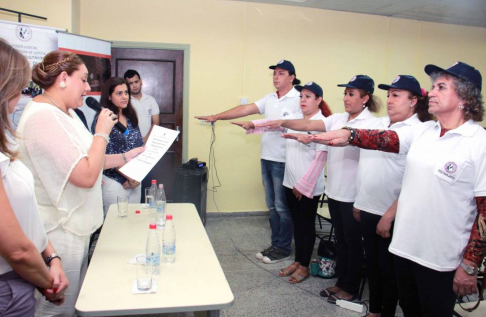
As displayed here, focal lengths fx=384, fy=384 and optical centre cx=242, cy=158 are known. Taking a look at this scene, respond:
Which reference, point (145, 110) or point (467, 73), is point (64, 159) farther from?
point (145, 110)

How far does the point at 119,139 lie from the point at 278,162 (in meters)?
1.55

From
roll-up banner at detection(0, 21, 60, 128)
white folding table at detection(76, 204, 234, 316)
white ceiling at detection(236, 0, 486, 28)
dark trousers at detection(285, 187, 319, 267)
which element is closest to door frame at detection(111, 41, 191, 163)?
roll-up banner at detection(0, 21, 60, 128)

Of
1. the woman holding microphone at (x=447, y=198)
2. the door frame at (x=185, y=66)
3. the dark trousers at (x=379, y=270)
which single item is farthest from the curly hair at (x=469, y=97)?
the door frame at (x=185, y=66)

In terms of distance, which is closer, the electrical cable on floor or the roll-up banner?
the roll-up banner

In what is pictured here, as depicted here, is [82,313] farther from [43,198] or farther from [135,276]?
[43,198]

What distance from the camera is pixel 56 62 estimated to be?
1.71 meters

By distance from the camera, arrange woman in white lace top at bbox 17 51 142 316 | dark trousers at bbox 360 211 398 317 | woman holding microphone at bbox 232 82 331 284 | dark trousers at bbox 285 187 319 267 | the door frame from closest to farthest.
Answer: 1. woman in white lace top at bbox 17 51 142 316
2. dark trousers at bbox 360 211 398 317
3. woman holding microphone at bbox 232 82 331 284
4. dark trousers at bbox 285 187 319 267
5. the door frame

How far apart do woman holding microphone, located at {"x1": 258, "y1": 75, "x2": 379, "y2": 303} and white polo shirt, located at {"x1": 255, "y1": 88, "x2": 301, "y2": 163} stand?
67cm

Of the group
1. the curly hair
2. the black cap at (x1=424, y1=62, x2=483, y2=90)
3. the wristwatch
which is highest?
the black cap at (x1=424, y1=62, x2=483, y2=90)

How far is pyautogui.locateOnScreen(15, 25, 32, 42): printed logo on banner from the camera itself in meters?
3.83

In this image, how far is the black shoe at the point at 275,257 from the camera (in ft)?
12.2

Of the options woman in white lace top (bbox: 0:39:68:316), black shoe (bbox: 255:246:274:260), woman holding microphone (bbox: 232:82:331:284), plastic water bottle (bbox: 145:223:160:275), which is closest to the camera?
woman in white lace top (bbox: 0:39:68:316)

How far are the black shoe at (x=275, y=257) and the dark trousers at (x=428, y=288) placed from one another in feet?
6.16

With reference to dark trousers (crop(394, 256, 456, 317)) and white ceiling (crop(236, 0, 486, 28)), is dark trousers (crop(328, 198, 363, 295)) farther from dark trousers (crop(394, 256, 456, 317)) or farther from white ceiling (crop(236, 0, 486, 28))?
white ceiling (crop(236, 0, 486, 28))
